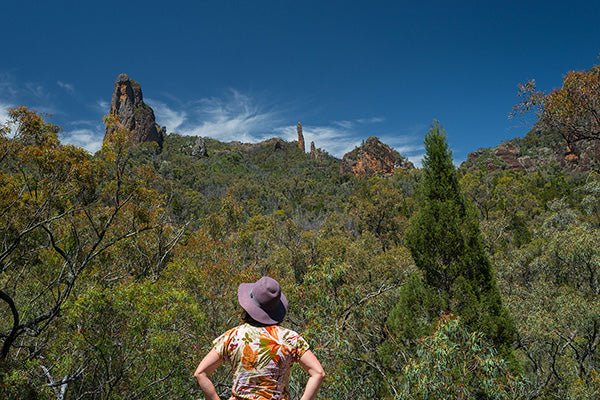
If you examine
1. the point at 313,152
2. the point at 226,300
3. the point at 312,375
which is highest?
the point at 313,152

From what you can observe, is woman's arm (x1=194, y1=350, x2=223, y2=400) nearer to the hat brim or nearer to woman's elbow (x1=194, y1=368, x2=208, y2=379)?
woman's elbow (x1=194, y1=368, x2=208, y2=379)

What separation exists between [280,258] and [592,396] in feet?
38.9

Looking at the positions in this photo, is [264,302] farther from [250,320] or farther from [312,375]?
[312,375]

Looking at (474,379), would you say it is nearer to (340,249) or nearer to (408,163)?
(340,249)

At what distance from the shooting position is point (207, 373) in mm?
1986

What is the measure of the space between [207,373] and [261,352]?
0.27m

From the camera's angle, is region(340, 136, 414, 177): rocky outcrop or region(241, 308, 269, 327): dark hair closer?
region(241, 308, 269, 327): dark hair

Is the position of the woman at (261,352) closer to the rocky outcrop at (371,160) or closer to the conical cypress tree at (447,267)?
the conical cypress tree at (447,267)

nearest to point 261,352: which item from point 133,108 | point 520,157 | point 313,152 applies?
point 520,157

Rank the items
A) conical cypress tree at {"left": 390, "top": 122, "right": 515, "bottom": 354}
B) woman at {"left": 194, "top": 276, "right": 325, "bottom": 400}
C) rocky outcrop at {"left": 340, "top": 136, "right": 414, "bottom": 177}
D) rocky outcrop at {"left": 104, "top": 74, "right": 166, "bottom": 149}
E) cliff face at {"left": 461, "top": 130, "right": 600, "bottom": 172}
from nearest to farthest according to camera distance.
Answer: woman at {"left": 194, "top": 276, "right": 325, "bottom": 400} → conical cypress tree at {"left": 390, "top": 122, "right": 515, "bottom": 354} → cliff face at {"left": 461, "top": 130, "right": 600, "bottom": 172} → rocky outcrop at {"left": 104, "top": 74, "right": 166, "bottom": 149} → rocky outcrop at {"left": 340, "top": 136, "right": 414, "bottom": 177}

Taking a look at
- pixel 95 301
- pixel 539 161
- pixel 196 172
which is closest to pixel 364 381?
pixel 95 301

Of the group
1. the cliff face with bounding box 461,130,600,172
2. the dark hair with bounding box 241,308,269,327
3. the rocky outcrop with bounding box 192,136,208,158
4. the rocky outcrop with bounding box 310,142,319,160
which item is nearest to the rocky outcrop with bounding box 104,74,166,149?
the rocky outcrop with bounding box 192,136,208,158

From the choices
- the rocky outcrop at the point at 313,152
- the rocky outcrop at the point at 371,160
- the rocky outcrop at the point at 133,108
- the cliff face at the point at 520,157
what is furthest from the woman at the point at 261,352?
the rocky outcrop at the point at 313,152

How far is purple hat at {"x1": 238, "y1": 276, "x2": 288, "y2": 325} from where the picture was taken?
80.4 inches
